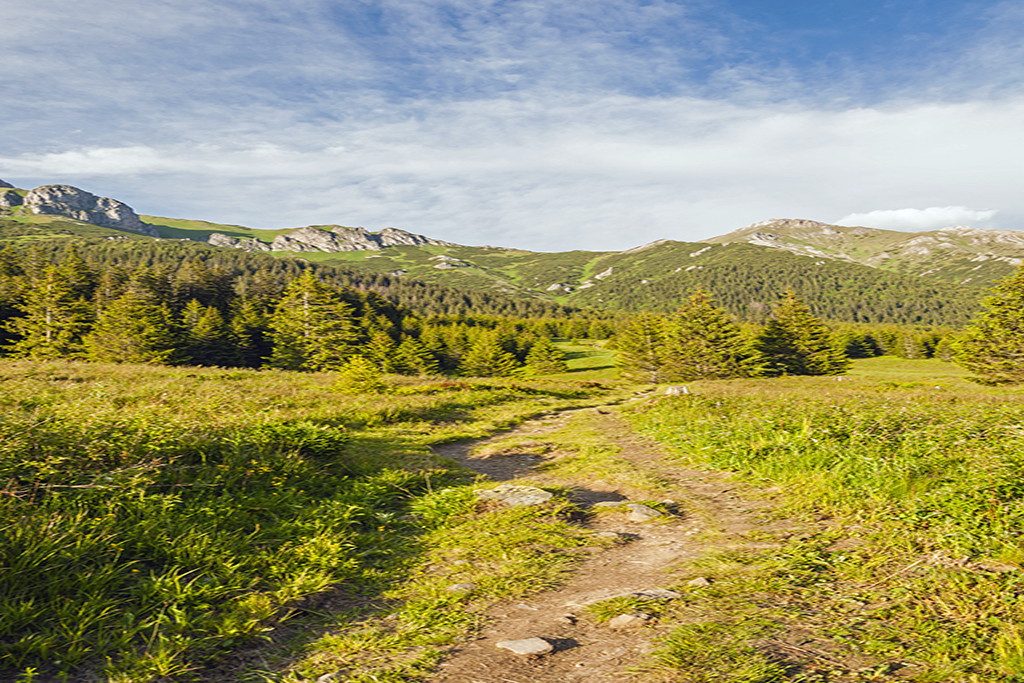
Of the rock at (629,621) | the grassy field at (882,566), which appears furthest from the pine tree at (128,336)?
the grassy field at (882,566)

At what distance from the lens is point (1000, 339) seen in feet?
155

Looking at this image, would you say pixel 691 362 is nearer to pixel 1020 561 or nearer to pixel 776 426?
pixel 776 426

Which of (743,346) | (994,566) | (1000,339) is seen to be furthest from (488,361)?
(994,566)

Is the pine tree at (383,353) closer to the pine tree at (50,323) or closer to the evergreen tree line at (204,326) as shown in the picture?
the evergreen tree line at (204,326)

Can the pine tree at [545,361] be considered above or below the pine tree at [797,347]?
below

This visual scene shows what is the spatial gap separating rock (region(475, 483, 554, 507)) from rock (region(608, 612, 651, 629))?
8.64 feet

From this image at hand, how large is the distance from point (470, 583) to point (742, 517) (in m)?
3.48

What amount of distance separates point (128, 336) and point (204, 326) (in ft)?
40.7

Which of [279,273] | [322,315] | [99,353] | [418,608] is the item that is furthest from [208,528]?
[279,273]

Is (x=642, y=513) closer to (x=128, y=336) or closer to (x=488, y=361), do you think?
(x=128, y=336)

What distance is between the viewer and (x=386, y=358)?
7044 cm

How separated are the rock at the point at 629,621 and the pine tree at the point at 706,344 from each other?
57562mm

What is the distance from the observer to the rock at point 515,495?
6.29 meters

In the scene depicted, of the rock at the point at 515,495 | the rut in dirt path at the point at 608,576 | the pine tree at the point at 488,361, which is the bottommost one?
the pine tree at the point at 488,361
